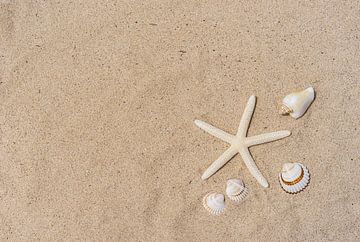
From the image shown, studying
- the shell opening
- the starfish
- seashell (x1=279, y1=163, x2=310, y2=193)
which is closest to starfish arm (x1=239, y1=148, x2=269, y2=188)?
the starfish

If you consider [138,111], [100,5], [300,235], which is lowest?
[300,235]

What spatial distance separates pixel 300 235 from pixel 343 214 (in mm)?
249

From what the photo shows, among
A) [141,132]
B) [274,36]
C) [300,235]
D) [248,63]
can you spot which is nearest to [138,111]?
[141,132]

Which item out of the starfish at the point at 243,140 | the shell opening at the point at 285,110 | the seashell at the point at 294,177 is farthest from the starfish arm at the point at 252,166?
the shell opening at the point at 285,110

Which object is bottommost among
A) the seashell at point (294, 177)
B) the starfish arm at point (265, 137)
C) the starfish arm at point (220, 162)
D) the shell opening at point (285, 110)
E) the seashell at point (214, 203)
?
the seashell at point (214, 203)

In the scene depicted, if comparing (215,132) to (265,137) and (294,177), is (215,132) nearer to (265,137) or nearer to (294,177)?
(265,137)

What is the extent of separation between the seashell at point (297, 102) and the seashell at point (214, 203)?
54 centimetres

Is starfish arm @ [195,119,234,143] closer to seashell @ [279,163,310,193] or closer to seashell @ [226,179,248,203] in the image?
seashell @ [226,179,248,203]

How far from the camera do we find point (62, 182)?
288 centimetres

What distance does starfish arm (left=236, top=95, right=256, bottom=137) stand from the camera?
9.23 feet

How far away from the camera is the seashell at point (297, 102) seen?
2.79 m

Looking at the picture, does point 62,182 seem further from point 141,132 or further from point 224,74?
point 224,74

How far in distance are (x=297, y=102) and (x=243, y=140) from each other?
1.09 feet

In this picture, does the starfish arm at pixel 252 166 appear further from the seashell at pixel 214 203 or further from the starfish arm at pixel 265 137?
the seashell at pixel 214 203
